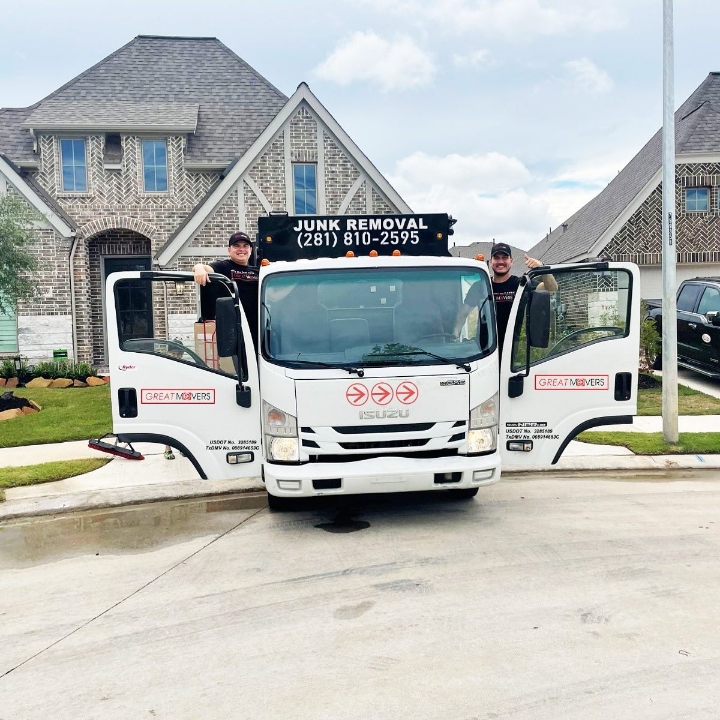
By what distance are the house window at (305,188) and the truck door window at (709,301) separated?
31.2 ft

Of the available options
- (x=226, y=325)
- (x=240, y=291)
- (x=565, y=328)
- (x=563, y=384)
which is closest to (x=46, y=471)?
(x=240, y=291)

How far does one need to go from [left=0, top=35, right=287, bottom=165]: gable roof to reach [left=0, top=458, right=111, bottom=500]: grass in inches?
512

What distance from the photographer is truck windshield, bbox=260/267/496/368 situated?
577 cm

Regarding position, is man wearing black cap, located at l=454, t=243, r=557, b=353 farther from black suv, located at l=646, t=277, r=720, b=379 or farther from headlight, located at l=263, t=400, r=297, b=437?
black suv, located at l=646, t=277, r=720, b=379

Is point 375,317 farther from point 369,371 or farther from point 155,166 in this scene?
point 155,166

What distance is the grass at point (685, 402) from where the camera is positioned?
11.6 meters

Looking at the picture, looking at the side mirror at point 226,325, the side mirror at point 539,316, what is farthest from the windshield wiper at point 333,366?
the side mirror at point 539,316

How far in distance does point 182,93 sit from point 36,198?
233 inches

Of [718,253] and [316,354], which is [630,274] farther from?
[718,253]

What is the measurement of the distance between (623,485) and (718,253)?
16.7m

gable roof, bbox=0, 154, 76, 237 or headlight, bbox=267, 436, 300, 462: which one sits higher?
gable roof, bbox=0, 154, 76, 237

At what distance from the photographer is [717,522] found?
20.3 ft

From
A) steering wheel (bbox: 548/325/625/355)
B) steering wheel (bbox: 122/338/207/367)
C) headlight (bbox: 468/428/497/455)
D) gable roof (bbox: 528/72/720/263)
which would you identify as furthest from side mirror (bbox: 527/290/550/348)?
gable roof (bbox: 528/72/720/263)

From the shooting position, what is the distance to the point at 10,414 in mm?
12227
